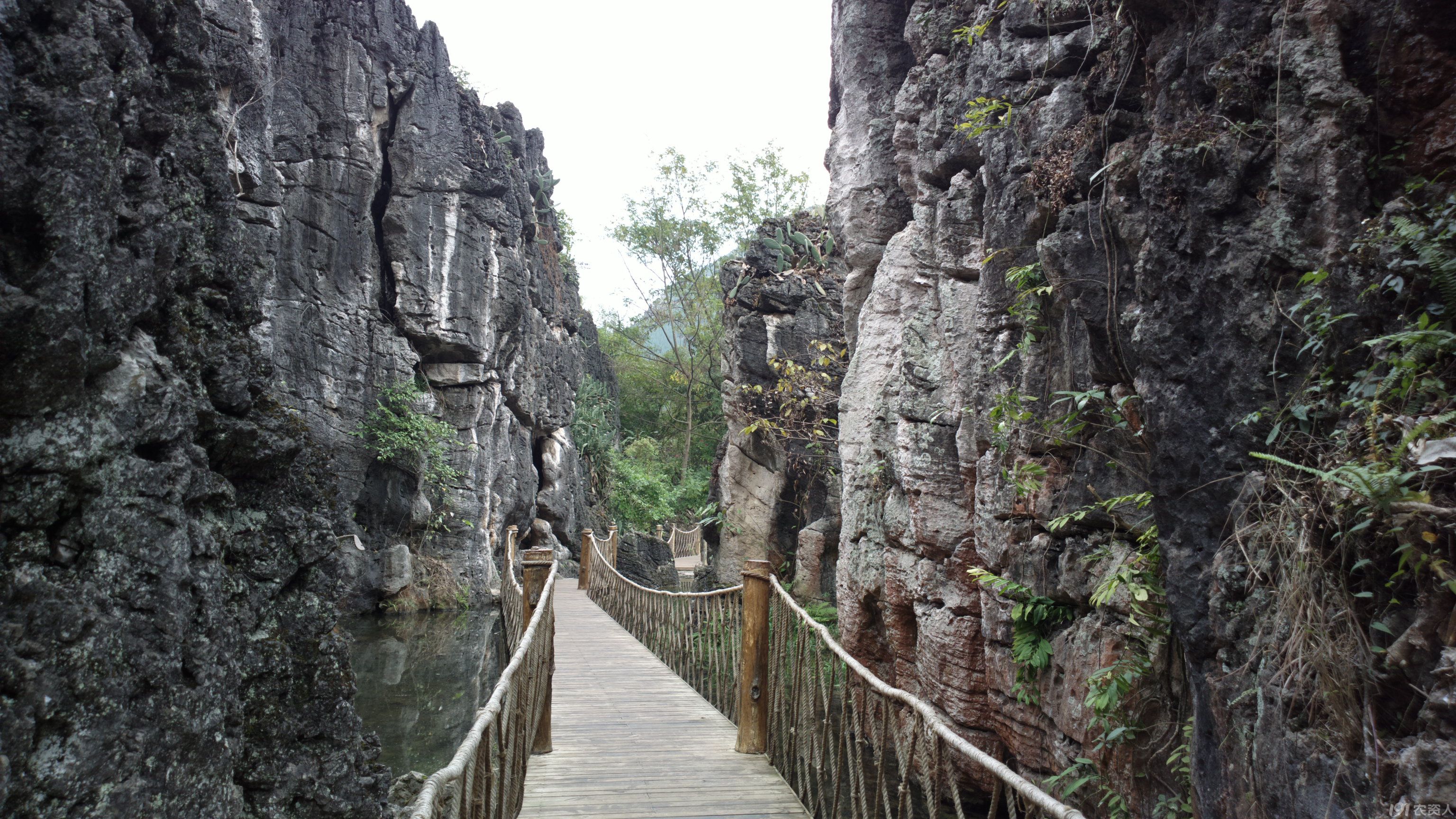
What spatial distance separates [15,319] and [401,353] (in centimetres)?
1246

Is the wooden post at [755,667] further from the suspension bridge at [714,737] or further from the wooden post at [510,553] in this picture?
the wooden post at [510,553]

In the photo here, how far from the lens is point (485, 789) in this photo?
306 centimetres

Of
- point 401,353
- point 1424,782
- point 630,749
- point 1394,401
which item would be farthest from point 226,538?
point 401,353

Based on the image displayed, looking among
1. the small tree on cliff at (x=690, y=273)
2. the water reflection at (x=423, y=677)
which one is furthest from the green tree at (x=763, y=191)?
the water reflection at (x=423, y=677)

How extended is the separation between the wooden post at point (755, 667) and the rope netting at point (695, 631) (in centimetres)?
14

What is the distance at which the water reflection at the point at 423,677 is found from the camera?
8883mm

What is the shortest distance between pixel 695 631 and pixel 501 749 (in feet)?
12.9

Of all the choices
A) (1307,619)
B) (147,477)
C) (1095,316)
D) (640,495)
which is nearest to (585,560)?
(640,495)

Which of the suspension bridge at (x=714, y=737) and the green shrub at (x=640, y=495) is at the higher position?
the green shrub at (x=640, y=495)

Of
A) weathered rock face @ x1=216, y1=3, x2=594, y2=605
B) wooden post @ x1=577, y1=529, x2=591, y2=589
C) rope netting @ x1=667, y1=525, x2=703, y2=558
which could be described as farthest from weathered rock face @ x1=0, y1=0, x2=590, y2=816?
rope netting @ x1=667, y1=525, x2=703, y2=558

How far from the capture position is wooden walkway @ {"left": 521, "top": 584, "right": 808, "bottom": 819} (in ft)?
13.7

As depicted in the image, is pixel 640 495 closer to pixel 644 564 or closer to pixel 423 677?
pixel 644 564

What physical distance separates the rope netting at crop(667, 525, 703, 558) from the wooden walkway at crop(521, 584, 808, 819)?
14.5 m

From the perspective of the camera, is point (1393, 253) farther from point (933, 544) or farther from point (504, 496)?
point (504, 496)
